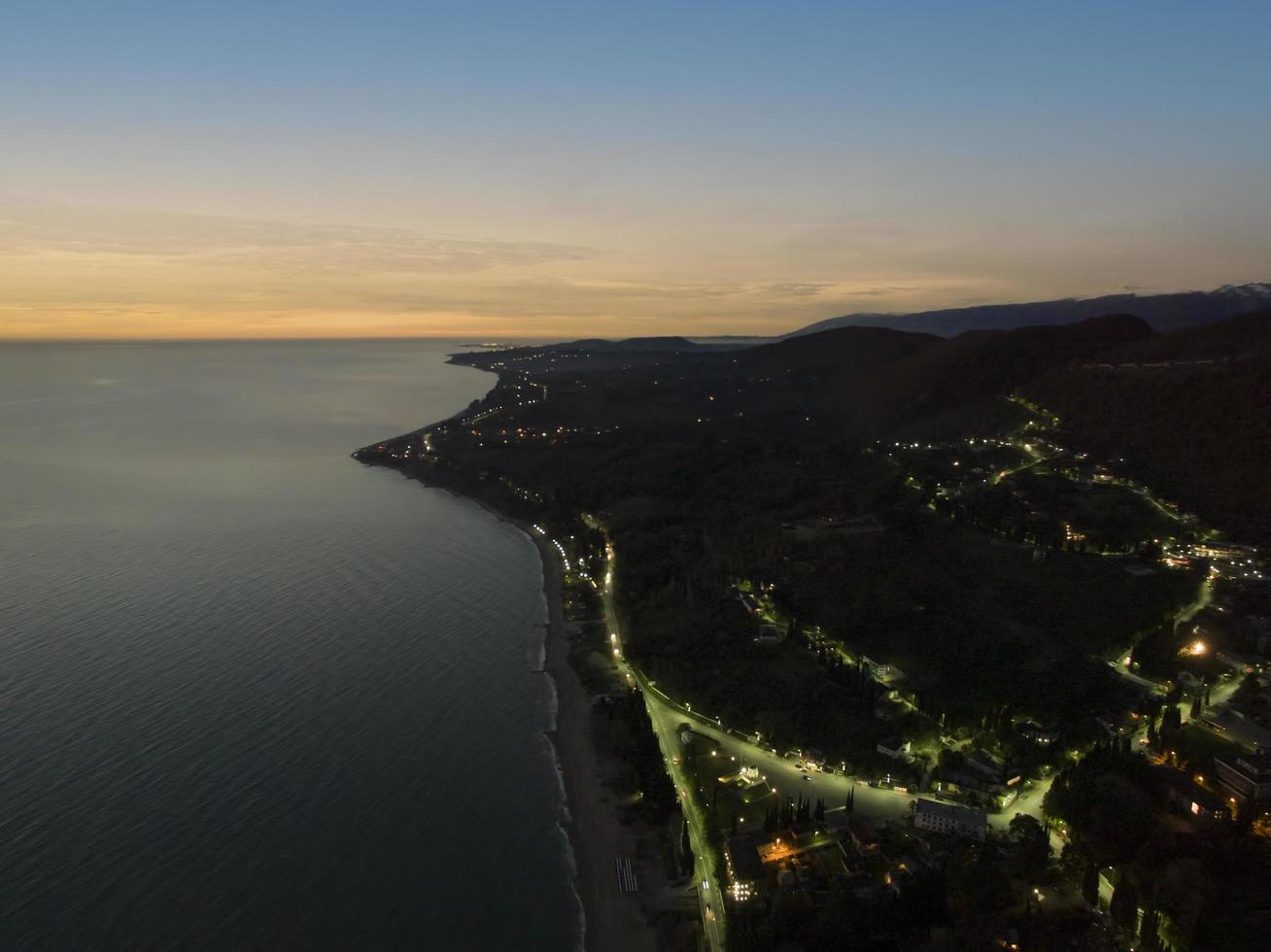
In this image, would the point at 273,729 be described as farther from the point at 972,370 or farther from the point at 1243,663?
the point at 972,370

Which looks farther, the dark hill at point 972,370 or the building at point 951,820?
the dark hill at point 972,370

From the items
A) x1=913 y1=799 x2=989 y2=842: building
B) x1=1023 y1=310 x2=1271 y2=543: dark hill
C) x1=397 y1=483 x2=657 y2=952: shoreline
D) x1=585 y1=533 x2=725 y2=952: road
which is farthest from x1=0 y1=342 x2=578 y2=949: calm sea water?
x1=1023 y1=310 x2=1271 y2=543: dark hill

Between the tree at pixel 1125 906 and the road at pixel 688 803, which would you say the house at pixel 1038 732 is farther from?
the road at pixel 688 803

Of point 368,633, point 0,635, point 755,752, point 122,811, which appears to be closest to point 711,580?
point 755,752

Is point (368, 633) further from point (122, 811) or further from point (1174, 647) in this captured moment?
point (1174, 647)

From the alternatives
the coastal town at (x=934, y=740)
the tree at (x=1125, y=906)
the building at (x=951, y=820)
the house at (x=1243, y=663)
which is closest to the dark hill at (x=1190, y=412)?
the coastal town at (x=934, y=740)

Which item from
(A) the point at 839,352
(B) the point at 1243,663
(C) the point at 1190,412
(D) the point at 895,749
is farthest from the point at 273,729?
(A) the point at 839,352

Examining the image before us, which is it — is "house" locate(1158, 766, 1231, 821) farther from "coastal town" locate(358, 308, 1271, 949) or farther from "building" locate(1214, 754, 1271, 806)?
"building" locate(1214, 754, 1271, 806)
